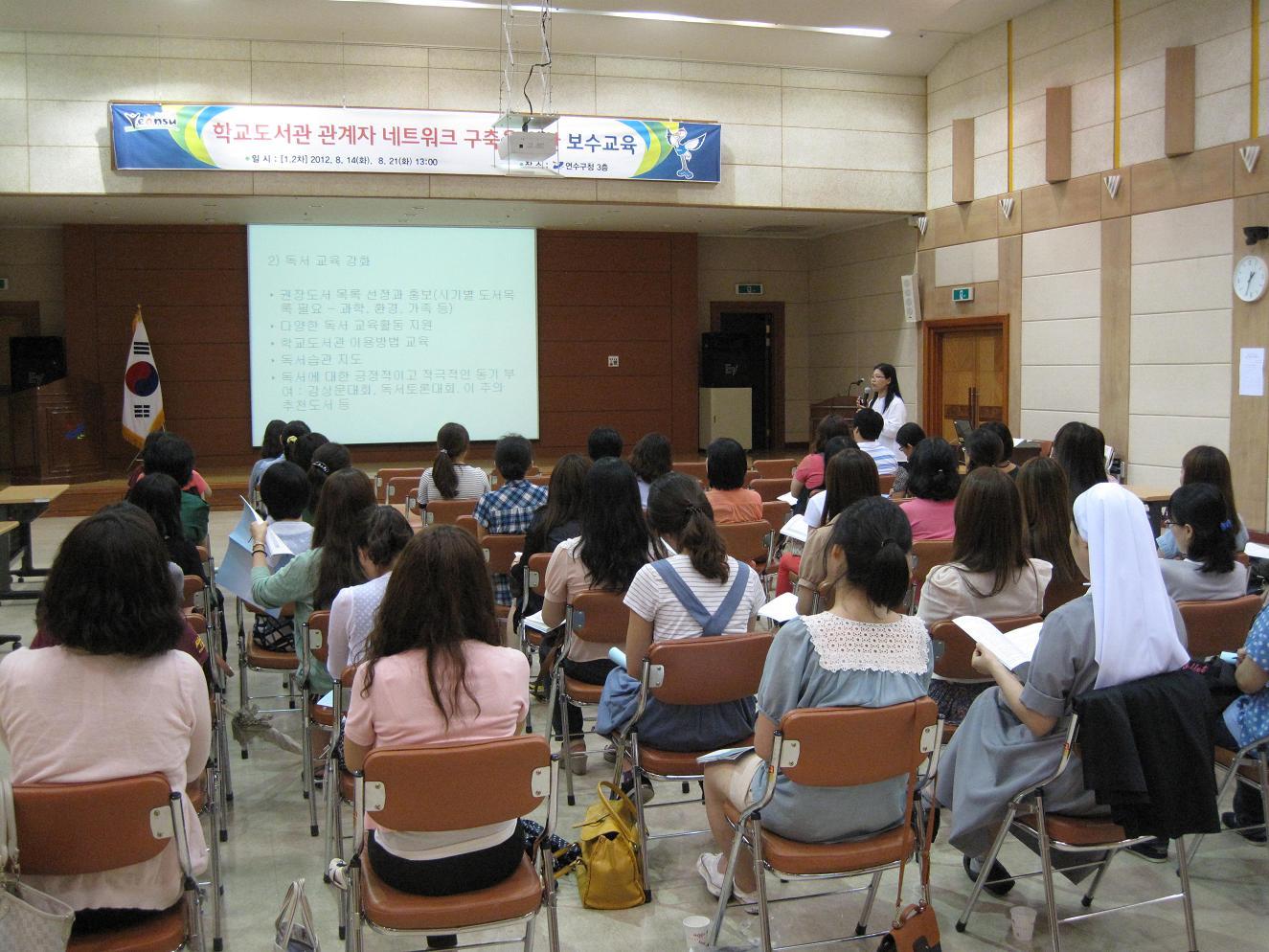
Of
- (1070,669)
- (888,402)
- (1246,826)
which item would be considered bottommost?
(1246,826)

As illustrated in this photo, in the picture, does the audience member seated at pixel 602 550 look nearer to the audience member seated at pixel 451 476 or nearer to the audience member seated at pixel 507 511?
the audience member seated at pixel 507 511

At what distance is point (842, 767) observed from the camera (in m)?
2.40

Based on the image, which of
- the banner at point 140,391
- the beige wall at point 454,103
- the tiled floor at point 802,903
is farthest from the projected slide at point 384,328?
the tiled floor at point 802,903

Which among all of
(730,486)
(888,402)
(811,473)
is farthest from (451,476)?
(888,402)

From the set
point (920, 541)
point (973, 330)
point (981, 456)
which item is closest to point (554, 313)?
point (973, 330)

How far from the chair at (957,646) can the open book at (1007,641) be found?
13.7 inches

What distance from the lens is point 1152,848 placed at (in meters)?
3.19

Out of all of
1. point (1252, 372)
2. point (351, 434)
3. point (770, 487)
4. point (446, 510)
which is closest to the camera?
point (446, 510)

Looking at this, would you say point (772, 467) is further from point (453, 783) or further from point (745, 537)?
point (453, 783)

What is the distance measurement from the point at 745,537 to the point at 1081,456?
1524 mm

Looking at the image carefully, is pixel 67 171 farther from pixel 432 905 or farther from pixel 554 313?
pixel 432 905

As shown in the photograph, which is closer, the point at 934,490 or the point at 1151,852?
the point at 1151,852

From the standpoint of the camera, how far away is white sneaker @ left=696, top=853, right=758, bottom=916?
2.98m

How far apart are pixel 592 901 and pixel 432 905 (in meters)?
0.95
